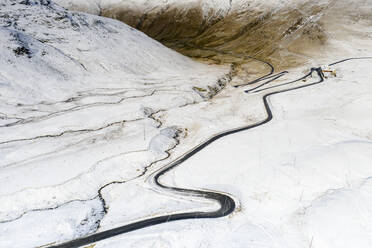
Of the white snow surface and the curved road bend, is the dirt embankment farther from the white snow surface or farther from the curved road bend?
the curved road bend

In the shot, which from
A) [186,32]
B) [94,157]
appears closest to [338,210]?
[94,157]

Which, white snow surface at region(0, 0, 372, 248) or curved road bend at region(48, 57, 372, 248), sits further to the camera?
white snow surface at region(0, 0, 372, 248)

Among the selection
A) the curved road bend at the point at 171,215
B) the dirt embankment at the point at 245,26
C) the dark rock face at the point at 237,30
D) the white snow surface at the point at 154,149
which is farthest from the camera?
the dark rock face at the point at 237,30

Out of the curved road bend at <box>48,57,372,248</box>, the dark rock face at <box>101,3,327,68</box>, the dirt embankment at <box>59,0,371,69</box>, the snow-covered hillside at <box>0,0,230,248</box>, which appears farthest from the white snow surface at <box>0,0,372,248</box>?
the dark rock face at <box>101,3,327,68</box>

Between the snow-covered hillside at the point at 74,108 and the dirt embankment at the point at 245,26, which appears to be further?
the dirt embankment at the point at 245,26

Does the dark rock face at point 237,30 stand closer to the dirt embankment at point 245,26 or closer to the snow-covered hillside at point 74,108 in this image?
the dirt embankment at point 245,26

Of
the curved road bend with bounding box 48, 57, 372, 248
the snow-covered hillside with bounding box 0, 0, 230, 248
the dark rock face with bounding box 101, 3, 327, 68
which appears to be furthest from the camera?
the dark rock face with bounding box 101, 3, 327, 68

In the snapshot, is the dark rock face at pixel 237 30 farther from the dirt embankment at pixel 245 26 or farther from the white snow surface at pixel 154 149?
the white snow surface at pixel 154 149

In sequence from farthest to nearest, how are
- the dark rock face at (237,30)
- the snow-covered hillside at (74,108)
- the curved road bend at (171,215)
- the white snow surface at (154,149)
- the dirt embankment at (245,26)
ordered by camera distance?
the dark rock face at (237,30) → the dirt embankment at (245,26) → the snow-covered hillside at (74,108) → the white snow surface at (154,149) → the curved road bend at (171,215)

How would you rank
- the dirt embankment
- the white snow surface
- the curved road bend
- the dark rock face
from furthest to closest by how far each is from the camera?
Answer: the dark rock face < the dirt embankment < the white snow surface < the curved road bend

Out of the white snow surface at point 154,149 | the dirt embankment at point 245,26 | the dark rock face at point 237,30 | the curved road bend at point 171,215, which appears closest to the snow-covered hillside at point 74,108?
the white snow surface at point 154,149

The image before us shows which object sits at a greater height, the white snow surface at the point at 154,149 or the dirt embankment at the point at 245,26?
the dirt embankment at the point at 245,26

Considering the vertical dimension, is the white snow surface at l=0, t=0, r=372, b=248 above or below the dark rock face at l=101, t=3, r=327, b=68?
below
